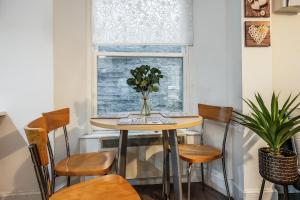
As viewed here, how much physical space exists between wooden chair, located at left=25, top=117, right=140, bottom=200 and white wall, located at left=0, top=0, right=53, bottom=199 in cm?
74

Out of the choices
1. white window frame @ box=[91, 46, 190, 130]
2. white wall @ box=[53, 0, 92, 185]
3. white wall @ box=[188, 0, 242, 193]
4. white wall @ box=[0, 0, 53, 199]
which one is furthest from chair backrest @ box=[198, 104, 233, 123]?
white wall @ box=[0, 0, 53, 199]

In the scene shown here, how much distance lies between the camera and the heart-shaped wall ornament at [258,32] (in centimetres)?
178

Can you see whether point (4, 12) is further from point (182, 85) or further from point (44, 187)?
point (182, 85)

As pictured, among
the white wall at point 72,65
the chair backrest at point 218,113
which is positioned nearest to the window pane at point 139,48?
the white wall at point 72,65

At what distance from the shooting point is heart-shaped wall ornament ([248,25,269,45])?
178 cm

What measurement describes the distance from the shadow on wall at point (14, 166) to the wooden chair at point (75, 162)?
0.42 m

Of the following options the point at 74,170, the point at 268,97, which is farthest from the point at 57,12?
the point at 268,97

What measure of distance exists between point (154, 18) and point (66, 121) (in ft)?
4.68

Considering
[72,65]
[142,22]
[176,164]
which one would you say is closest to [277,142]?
[176,164]

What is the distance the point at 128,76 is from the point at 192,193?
56.5 inches

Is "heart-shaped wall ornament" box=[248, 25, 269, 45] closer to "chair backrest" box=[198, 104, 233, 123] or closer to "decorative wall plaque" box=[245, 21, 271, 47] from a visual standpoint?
"decorative wall plaque" box=[245, 21, 271, 47]

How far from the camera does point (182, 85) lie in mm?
A: 2457

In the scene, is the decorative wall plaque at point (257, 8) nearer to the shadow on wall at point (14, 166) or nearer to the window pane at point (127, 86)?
the window pane at point (127, 86)

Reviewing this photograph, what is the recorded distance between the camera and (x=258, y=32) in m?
1.78
